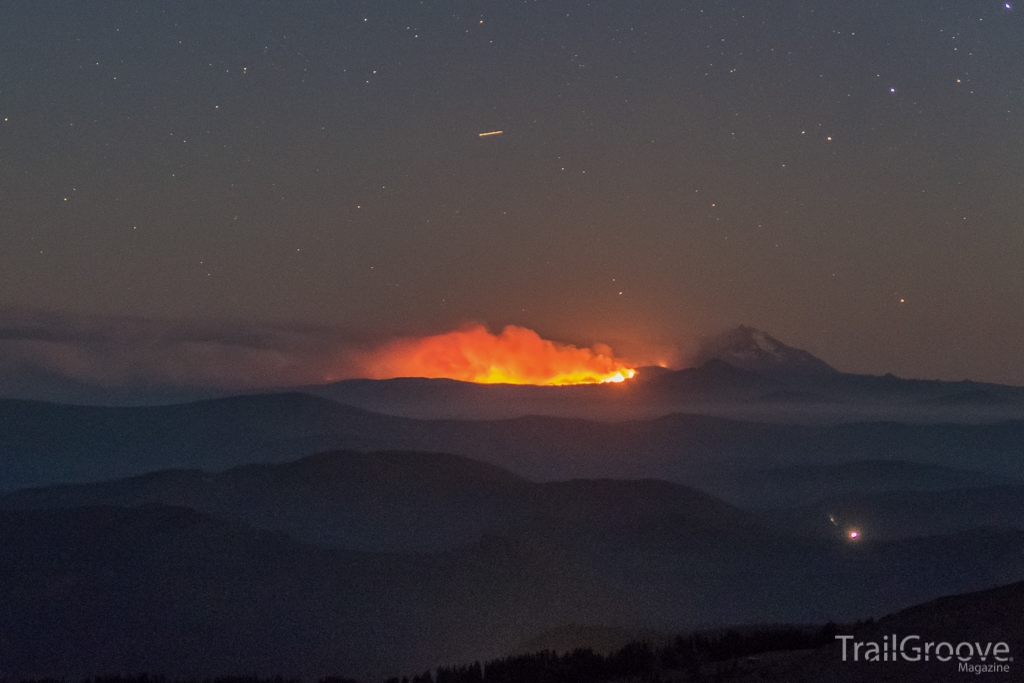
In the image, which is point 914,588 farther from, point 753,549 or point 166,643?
point 166,643

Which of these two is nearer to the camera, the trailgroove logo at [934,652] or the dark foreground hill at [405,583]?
the trailgroove logo at [934,652]

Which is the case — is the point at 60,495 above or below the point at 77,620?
above

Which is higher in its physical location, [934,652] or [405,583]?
[405,583]

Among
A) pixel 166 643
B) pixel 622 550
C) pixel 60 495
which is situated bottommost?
pixel 166 643

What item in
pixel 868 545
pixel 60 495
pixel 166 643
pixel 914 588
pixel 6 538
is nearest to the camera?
pixel 166 643

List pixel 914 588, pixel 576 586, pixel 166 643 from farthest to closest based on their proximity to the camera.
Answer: pixel 576 586 < pixel 914 588 < pixel 166 643

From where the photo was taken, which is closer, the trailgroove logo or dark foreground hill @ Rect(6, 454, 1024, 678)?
the trailgroove logo

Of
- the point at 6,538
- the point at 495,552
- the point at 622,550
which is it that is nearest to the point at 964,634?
the point at 495,552

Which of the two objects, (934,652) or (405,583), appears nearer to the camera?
(934,652)
